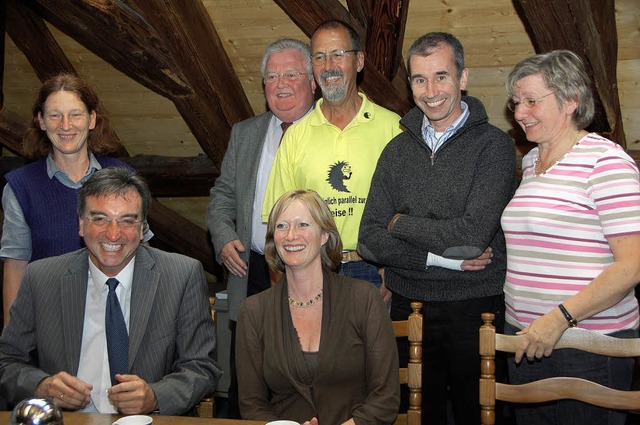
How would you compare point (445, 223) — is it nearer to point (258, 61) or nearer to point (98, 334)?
point (98, 334)

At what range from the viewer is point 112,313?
2168 mm

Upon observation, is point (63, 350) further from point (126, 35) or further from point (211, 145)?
point (211, 145)

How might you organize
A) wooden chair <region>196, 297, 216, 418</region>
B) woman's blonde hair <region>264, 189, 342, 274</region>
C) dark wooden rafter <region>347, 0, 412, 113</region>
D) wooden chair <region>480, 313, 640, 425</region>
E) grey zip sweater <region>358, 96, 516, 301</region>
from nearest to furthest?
wooden chair <region>480, 313, 640, 425</region> < wooden chair <region>196, 297, 216, 418</region> < woman's blonde hair <region>264, 189, 342, 274</region> < grey zip sweater <region>358, 96, 516, 301</region> < dark wooden rafter <region>347, 0, 412, 113</region>

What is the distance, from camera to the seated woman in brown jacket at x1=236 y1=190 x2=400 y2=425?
2.13 meters

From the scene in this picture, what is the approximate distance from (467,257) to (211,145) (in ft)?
7.74

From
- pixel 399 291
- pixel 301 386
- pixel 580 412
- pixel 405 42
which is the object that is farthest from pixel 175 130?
pixel 580 412

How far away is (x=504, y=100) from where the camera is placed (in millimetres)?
4172

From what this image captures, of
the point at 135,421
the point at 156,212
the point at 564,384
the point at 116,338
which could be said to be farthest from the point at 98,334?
the point at 156,212

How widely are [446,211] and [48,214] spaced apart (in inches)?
53.2

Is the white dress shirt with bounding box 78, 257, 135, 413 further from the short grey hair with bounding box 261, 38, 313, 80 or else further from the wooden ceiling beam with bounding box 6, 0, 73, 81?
the wooden ceiling beam with bounding box 6, 0, 73, 81

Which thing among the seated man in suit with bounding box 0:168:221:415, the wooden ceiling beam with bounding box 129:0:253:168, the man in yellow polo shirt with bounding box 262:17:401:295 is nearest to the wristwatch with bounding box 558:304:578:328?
the man in yellow polo shirt with bounding box 262:17:401:295

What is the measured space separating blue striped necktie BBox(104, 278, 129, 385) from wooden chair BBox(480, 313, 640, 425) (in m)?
0.96

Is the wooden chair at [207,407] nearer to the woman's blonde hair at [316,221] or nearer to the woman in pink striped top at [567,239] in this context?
the woman's blonde hair at [316,221]

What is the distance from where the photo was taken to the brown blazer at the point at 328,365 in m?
2.13
